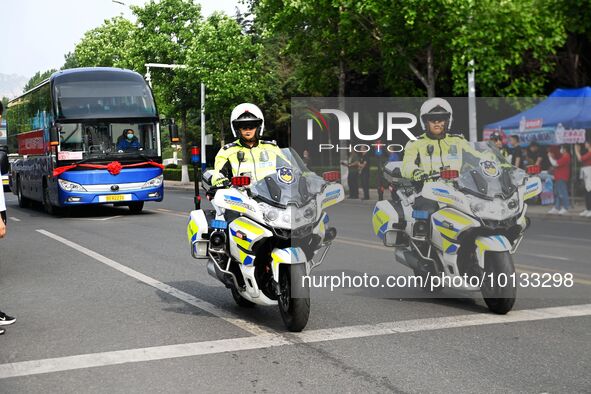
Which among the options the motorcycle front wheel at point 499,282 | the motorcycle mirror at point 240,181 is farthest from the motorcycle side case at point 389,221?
the motorcycle mirror at point 240,181

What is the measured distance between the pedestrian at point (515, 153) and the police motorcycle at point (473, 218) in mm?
128

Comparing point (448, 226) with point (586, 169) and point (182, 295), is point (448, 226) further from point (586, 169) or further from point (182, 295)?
point (586, 169)

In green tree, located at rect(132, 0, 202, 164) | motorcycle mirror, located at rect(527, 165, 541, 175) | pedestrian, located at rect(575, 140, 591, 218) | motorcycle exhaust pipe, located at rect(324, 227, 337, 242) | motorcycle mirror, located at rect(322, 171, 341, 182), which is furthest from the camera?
green tree, located at rect(132, 0, 202, 164)

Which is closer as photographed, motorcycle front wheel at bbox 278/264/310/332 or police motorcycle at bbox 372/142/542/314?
motorcycle front wheel at bbox 278/264/310/332

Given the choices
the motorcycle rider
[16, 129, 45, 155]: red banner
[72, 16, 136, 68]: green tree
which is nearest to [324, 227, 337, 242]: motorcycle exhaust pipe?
the motorcycle rider

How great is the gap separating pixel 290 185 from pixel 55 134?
14.6m

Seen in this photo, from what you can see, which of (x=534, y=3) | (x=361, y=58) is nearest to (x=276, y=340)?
(x=534, y=3)

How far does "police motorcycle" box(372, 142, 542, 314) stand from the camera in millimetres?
6898

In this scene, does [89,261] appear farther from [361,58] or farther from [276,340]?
[361,58]

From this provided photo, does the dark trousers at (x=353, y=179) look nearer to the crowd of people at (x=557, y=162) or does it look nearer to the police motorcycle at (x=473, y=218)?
the police motorcycle at (x=473, y=218)

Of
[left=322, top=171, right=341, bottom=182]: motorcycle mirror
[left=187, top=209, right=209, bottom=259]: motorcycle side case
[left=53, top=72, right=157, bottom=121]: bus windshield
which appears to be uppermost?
[left=53, top=72, right=157, bottom=121]: bus windshield

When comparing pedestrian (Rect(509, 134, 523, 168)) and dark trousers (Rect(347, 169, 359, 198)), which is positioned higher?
pedestrian (Rect(509, 134, 523, 168))

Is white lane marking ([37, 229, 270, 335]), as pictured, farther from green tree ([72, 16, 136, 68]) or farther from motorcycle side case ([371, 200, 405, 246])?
green tree ([72, 16, 136, 68])

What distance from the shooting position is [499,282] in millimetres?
6816
